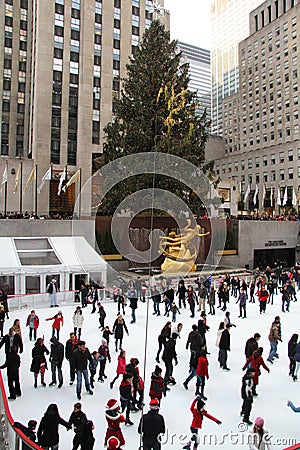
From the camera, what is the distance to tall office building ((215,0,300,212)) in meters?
64.6

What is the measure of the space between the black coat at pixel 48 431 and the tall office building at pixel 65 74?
33766 mm

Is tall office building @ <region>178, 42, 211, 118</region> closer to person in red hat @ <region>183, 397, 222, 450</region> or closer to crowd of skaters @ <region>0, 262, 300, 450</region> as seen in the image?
crowd of skaters @ <region>0, 262, 300, 450</region>

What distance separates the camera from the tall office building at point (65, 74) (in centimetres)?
4275

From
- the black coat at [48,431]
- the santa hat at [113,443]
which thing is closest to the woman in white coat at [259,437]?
the santa hat at [113,443]

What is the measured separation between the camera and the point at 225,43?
131 metres

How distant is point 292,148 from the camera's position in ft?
201

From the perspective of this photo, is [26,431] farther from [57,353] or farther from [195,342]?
[195,342]

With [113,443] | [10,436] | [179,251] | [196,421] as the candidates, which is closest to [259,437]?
[196,421]

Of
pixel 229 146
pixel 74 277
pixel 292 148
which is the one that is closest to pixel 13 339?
pixel 74 277

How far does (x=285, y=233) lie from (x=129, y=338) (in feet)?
82.9

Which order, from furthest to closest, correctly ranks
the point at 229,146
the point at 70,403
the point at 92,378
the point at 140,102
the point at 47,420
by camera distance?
1. the point at 229,146
2. the point at 140,102
3. the point at 92,378
4. the point at 70,403
5. the point at 47,420

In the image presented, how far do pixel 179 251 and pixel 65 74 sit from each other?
30.9m

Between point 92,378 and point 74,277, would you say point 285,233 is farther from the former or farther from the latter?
point 92,378

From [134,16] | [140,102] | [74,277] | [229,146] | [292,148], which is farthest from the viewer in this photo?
[229,146]
